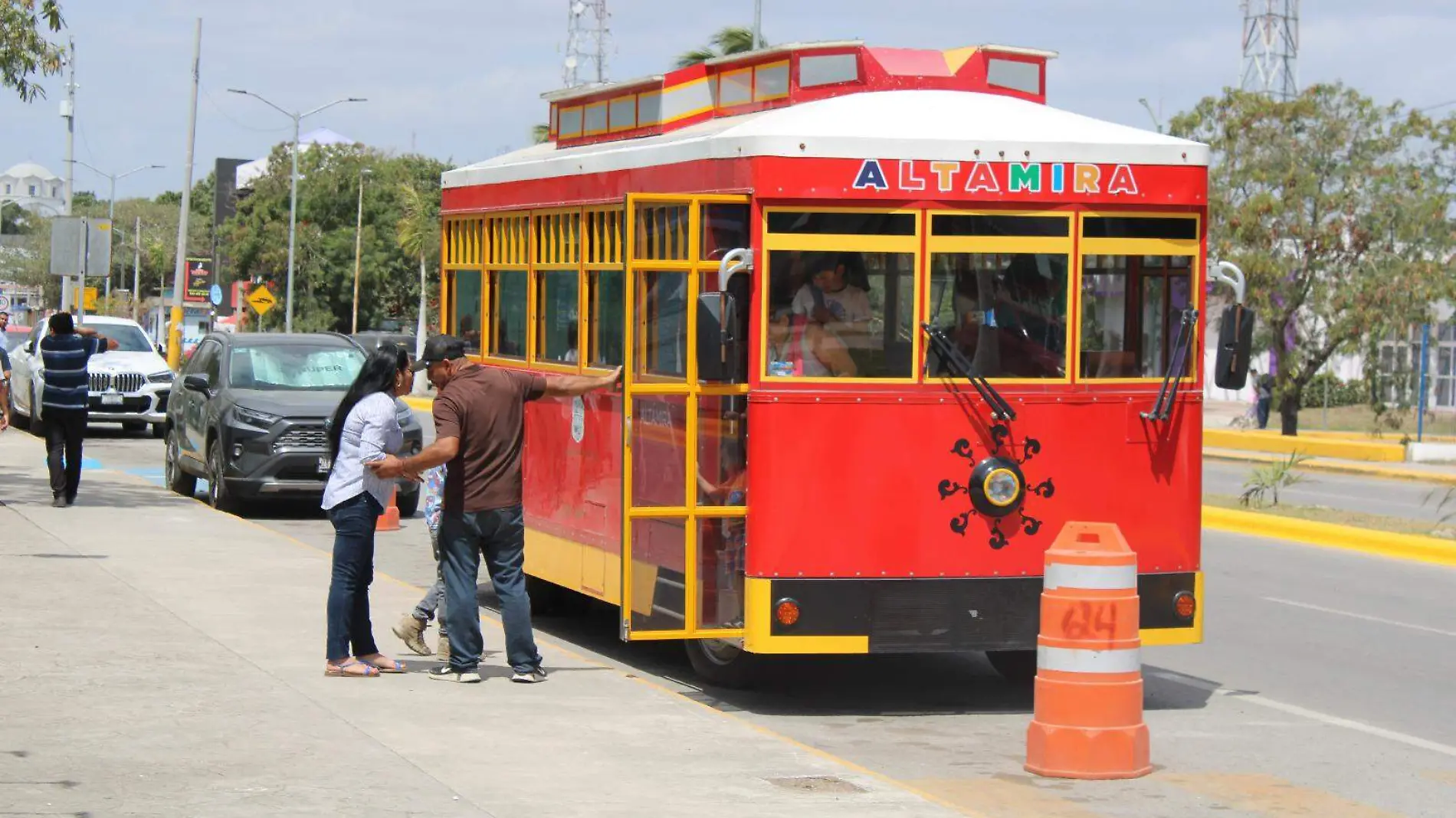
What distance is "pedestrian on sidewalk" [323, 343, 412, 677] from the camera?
9711 millimetres

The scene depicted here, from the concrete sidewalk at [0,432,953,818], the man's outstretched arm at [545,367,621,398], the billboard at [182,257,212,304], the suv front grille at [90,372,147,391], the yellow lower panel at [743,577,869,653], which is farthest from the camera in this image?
the billboard at [182,257,212,304]

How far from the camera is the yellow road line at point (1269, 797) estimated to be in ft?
26.1

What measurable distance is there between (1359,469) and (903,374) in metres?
22.4


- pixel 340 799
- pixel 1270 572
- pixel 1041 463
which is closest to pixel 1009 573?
pixel 1041 463

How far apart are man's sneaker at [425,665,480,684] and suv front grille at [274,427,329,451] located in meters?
9.02

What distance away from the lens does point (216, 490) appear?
19234mm

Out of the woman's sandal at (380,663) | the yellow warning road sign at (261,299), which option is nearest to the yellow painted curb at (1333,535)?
the woman's sandal at (380,663)

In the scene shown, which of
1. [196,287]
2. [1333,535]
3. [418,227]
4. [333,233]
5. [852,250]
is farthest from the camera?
[333,233]

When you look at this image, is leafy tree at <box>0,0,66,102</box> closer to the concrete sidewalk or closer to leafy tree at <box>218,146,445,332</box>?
Result: the concrete sidewalk

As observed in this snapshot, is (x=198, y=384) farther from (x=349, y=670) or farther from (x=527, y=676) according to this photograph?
(x=527, y=676)

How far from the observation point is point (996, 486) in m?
9.68

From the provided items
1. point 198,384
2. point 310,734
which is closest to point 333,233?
point 198,384

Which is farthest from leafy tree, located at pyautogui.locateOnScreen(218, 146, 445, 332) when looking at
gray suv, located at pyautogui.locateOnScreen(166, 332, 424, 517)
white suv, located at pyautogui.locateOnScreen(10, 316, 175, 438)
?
gray suv, located at pyautogui.locateOnScreen(166, 332, 424, 517)

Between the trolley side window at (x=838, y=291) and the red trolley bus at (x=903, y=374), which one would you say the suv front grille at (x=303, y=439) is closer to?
the red trolley bus at (x=903, y=374)
